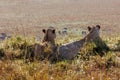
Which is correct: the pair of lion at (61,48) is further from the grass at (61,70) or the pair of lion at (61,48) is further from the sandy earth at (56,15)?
the sandy earth at (56,15)

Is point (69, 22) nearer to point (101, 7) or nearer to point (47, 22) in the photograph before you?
A: point (47, 22)

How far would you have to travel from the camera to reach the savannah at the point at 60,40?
5883 millimetres

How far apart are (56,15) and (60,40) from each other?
53.6 feet

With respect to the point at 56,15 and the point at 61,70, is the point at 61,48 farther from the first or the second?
the point at 56,15

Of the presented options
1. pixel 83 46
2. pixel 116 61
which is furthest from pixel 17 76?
pixel 83 46

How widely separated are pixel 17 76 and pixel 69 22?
768 inches

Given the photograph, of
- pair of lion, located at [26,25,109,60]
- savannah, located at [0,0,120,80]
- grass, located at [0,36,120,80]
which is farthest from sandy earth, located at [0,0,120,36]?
grass, located at [0,36,120,80]

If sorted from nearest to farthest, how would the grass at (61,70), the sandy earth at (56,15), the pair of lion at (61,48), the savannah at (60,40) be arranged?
the grass at (61,70)
the savannah at (60,40)
the pair of lion at (61,48)
the sandy earth at (56,15)

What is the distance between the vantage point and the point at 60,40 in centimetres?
1102

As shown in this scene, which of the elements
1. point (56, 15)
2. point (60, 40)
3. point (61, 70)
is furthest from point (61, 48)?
point (56, 15)

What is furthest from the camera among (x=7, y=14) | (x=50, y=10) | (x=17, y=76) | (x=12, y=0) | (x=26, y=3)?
(x=12, y=0)

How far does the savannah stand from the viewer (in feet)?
19.3

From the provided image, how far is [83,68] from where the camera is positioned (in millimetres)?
7035

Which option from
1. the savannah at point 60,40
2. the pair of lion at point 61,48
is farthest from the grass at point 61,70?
the pair of lion at point 61,48
